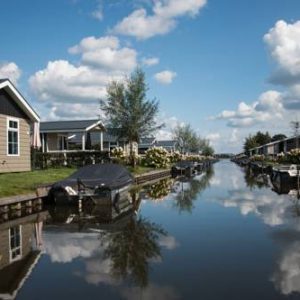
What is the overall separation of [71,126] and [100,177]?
26590 mm

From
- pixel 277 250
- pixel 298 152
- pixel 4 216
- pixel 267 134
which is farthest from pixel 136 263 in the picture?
pixel 267 134

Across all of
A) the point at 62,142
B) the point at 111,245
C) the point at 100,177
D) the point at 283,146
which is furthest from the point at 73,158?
the point at 283,146

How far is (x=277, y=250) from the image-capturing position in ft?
37.9

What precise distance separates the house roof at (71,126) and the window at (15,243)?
3276cm

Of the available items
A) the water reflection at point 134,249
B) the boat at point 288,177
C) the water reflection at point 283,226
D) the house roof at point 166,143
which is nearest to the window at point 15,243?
the water reflection at point 134,249

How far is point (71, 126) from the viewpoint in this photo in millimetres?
49000

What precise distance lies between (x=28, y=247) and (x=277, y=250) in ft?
19.3

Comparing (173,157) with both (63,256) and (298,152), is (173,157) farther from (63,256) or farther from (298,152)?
(63,256)

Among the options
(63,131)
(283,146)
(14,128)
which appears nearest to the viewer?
(14,128)

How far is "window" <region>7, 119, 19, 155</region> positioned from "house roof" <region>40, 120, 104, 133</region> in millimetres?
17630

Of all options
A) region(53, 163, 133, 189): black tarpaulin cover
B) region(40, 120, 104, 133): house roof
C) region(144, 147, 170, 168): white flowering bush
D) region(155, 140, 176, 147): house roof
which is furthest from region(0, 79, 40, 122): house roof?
region(155, 140, 176, 147): house roof

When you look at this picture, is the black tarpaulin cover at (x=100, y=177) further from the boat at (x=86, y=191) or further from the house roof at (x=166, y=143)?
the house roof at (x=166, y=143)

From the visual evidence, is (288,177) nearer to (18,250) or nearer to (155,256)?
(155,256)

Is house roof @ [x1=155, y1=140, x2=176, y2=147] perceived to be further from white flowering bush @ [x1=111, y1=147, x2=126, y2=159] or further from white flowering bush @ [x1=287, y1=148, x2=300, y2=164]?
white flowering bush @ [x1=111, y1=147, x2=126, y2=159]
